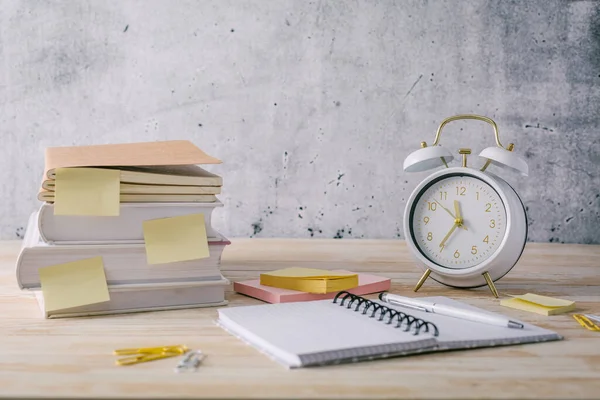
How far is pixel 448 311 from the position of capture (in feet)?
3.41

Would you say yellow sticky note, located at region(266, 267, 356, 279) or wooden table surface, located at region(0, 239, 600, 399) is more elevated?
yellow sticky note, located at region(266, 267, 356, 279)

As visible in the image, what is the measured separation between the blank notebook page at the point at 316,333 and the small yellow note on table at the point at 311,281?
12 centimetres

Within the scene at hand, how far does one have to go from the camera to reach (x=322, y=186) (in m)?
2.43

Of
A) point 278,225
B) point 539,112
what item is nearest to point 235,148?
point 278,225

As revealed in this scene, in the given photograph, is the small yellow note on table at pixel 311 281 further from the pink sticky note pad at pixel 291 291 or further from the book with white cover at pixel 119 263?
the book with white cover at pixel 119 263

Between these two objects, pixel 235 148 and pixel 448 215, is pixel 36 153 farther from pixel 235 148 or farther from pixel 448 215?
pixel 448 215

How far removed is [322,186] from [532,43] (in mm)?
894

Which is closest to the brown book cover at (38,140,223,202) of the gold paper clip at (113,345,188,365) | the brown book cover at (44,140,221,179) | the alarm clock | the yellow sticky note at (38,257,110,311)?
the brown book cover at (44,140,221,179)

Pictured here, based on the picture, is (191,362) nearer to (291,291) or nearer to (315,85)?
(291,291)

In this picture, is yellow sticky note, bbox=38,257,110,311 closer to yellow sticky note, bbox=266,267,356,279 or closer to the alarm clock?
yellow sticky note, bbox=266,267,356,279

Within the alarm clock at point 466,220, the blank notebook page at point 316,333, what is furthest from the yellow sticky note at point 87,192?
the alarm clock at point 466,220

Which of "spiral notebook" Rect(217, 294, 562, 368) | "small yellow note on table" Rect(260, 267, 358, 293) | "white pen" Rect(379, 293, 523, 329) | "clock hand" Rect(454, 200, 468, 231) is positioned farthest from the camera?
"clock hand" Rect(454, 200, 468, 231)

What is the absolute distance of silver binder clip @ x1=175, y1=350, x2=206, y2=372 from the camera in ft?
2.60

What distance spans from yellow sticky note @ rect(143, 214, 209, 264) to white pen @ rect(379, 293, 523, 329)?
0.33m
